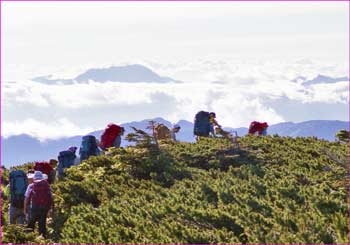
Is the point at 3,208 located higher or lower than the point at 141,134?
lower

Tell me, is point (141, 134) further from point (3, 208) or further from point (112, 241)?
point (112, 241)

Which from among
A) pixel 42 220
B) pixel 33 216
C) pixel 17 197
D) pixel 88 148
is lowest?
pixel 42 220

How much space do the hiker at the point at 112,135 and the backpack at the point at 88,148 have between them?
145 cm

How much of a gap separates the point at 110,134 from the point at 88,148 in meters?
1.93

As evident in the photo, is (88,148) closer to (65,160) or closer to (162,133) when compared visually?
(65,160)

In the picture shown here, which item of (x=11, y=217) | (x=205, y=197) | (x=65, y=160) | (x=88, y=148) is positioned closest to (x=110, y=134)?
(x=88, y=148)

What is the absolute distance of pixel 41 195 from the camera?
1719 cm

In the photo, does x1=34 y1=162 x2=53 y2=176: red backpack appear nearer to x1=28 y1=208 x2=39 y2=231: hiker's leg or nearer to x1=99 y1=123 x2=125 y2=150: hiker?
x1=28 y1=208 x2=39 y2=231: hiker's leg

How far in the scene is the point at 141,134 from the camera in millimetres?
21922

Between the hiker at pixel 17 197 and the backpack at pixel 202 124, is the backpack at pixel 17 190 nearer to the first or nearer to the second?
the hiker at pixel 17 197

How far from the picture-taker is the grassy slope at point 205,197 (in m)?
12.3

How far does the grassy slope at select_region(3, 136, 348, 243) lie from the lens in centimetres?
1230

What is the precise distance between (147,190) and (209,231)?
5.20 metres

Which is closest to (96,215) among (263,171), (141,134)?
(263,171)
